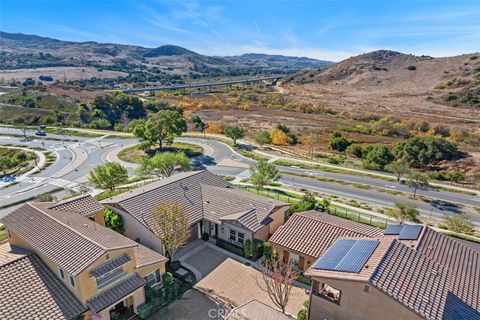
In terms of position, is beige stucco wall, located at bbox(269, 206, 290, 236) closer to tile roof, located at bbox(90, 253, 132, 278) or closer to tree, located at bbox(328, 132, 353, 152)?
tile roof, located at bbox(90, 253, 132, 278)

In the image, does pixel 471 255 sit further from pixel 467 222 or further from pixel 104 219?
pixel 104 219

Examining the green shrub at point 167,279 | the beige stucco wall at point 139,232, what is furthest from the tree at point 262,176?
the green shrub at point 167,279

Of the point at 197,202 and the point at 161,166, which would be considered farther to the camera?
the point at 161,166

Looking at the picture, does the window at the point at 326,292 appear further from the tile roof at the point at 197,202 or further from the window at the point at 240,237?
the window at the point at 240,237

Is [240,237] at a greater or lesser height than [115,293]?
lesser

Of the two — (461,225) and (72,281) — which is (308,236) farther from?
(461,225)

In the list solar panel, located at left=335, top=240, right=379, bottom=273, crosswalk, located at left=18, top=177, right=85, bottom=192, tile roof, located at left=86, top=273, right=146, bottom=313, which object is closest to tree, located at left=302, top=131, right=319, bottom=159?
crosswalk, located at left=18, top=177, right=85, bottom=192

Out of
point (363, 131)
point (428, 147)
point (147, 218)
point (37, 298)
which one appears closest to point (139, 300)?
point (37, 298)

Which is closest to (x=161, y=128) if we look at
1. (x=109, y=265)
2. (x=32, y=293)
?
(x=109, y=265)
